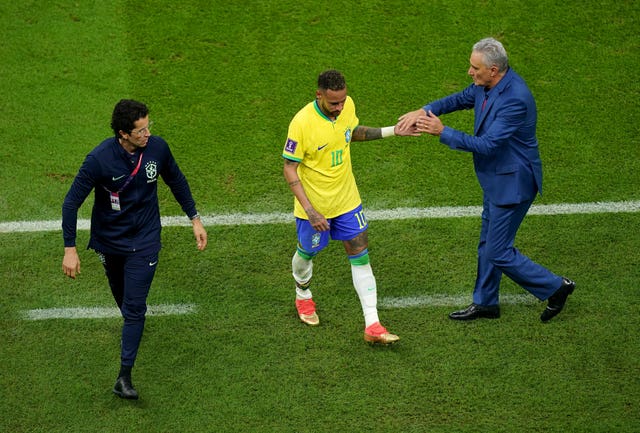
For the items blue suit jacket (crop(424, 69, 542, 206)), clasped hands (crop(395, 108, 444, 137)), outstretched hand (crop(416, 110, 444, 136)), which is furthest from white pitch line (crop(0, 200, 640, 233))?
outstretched hand (crop(416, 110, 444, 136))

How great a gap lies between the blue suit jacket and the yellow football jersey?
0.77 m

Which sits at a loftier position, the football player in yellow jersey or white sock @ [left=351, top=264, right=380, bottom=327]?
the football player in yellow jersey

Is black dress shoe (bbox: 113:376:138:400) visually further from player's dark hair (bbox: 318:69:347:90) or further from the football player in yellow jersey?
player's dark hair (bbox: 318:69:347:90)

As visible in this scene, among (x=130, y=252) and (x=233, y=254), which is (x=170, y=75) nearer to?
(x=233, y=254)

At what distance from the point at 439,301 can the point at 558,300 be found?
987mm

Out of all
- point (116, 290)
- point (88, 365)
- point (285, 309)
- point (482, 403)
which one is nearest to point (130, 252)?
point (116, 290)

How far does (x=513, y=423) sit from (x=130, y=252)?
117 inches

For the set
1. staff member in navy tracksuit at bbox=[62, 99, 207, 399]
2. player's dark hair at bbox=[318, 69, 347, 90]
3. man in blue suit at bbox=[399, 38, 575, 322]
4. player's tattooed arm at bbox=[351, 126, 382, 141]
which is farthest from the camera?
player's tattooed arm at bbox=[351, 126, 382, 141]

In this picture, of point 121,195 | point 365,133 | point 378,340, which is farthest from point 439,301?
point 121,195

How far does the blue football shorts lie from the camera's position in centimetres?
745

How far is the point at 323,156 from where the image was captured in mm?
7273

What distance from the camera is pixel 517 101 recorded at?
7.00m

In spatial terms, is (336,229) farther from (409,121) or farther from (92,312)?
(92,312)

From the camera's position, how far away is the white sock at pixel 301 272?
7.70 metres
